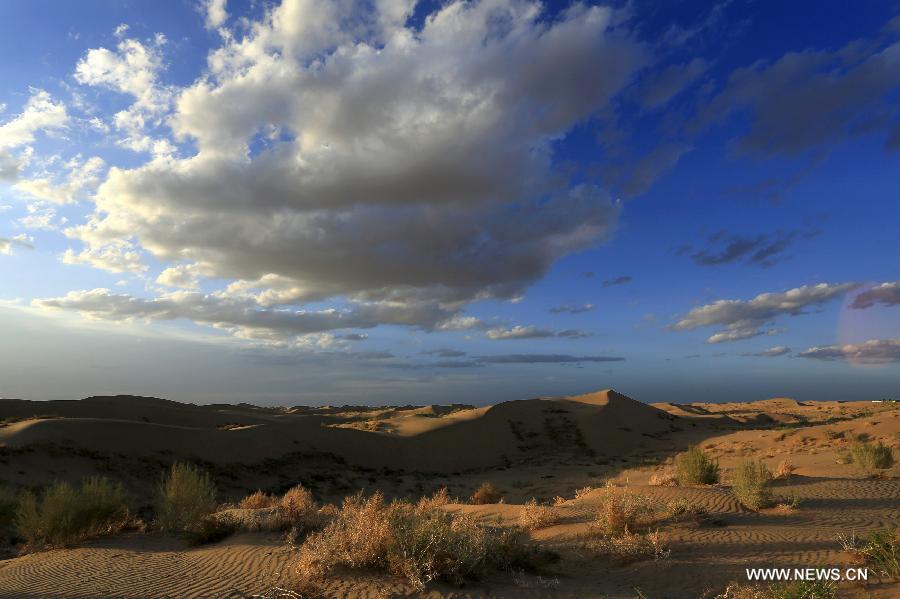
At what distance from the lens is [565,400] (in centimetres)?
5262

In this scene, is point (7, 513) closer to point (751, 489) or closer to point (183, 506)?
point (183, 506)

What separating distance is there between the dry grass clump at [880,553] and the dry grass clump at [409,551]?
184 inches

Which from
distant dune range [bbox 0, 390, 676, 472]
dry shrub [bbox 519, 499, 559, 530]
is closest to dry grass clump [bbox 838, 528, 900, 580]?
dry shrub [bbox 519, 499, 559, 530]

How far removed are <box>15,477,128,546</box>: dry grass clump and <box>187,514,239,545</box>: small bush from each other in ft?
8.21

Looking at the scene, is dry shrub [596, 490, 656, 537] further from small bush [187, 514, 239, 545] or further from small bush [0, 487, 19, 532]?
small bush [0, 487, 19, 532]

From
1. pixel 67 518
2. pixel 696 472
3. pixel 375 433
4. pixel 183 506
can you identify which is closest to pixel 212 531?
pixel 183 506

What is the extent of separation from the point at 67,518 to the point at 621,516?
11.6 metres

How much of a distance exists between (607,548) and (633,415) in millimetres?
43167

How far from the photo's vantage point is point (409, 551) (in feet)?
22.6

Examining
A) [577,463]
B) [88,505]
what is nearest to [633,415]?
[577,463]

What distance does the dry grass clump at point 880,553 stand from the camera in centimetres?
652

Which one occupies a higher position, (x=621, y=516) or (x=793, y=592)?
(x=793, y=592)

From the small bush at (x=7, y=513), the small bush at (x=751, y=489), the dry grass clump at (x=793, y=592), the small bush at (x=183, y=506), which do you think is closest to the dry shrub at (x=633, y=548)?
the dry grass clump at (x=793, y=592)

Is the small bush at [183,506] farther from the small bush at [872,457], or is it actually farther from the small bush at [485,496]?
the small bush at [872,457]
